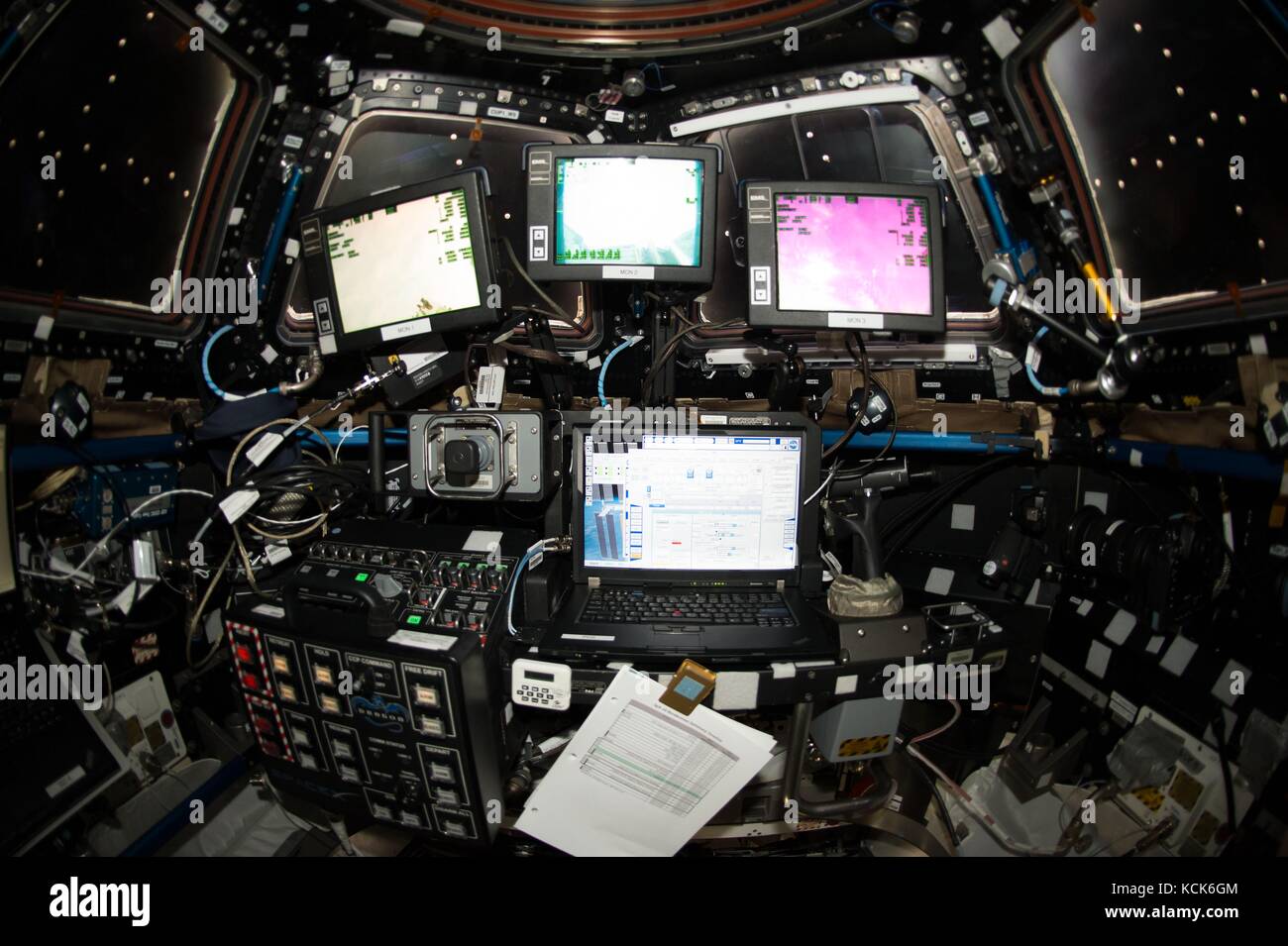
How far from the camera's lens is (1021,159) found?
239 centimetres

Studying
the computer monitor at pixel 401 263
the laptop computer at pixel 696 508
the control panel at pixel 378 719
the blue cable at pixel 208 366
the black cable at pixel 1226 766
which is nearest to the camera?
the control panel at pixel 378 719

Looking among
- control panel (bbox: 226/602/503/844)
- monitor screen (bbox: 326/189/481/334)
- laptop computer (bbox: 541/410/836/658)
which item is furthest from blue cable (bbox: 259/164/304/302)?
laptop computer (bbox: 541/410/836/658)

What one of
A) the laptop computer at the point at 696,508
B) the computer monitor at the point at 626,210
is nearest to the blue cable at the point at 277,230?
the computer monitor at the point at 626,210

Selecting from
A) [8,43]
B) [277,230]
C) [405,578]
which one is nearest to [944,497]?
[405,578]

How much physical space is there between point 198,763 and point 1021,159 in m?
4.21

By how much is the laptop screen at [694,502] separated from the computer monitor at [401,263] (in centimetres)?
81

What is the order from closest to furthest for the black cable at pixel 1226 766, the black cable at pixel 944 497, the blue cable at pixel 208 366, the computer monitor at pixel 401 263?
the black cable at pixel 1226 766 < the computer monitor at pixel 401 263 < the black cable at pixel 944 497 < the blue cable at pixel 208 366

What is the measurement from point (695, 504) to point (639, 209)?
1200 millimetres

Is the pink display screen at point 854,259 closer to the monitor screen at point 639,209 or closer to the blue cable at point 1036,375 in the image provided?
the monitor screen at point 639,209

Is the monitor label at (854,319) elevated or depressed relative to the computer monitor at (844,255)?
depressed

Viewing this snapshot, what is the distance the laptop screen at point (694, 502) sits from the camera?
2.07m

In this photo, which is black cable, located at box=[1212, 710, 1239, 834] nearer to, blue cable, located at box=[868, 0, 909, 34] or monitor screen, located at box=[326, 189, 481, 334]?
blue cable, located at box=[868, 0, 909, 34]

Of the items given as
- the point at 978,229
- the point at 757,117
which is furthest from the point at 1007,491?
the point at 757,117
